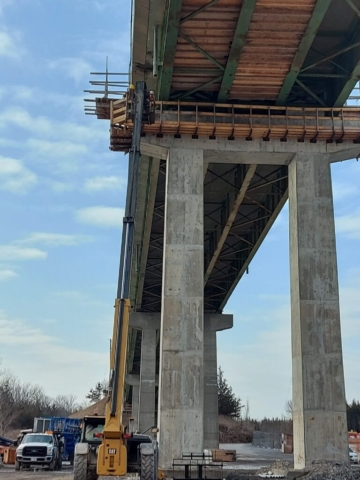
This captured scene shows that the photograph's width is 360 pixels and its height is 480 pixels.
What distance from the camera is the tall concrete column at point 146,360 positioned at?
151ft

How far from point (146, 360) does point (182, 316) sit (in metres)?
27.7

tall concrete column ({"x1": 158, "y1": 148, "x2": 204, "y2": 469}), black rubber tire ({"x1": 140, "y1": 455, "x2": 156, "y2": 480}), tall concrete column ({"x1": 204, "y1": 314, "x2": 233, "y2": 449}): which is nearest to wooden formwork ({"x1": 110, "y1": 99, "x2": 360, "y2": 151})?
tall concrete column ({"x1": 158, "y1": 148, "x2": 204, "y2": 469})

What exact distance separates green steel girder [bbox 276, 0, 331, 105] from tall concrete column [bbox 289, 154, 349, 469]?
2253 mm

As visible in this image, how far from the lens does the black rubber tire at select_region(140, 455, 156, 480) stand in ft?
42.3

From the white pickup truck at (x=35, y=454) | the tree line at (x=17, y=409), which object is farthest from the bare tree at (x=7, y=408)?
the white pickup truck at (x=35, y=454)

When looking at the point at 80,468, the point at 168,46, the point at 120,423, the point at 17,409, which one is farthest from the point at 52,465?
the point at 17,409

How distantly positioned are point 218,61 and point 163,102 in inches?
96.5

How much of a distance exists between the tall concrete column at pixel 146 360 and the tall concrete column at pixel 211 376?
151 inches

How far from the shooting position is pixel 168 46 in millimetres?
19375

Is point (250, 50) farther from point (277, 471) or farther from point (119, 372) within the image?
point (277, 471)

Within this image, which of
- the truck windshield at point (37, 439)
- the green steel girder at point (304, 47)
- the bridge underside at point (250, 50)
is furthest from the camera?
the truck windshield at point (37, 439)

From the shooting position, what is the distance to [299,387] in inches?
757

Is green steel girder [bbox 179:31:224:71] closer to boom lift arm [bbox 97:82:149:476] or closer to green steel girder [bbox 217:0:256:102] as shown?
green steel girder [bbox 217:0:256:102]

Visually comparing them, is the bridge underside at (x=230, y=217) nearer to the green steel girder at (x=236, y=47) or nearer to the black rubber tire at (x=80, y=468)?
the green steel girder at (x=236, y=47)
